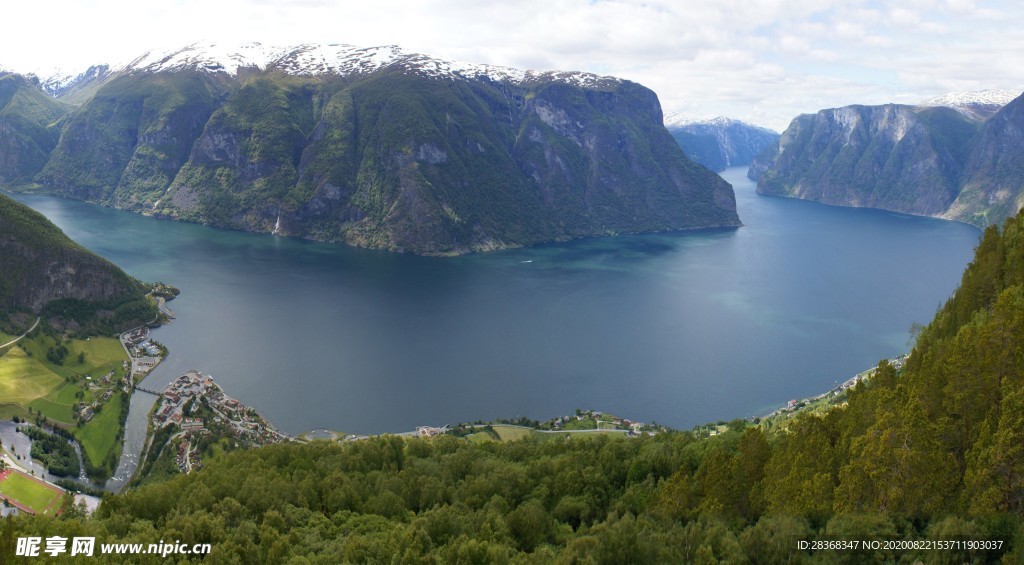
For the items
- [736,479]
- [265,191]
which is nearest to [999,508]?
[736,479]

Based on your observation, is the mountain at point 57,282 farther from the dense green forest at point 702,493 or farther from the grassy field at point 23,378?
the dense green forest at point 702,493

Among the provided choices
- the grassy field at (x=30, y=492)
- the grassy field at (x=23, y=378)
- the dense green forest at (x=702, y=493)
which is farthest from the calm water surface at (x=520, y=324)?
the dense green forest at (x=702, y=493)

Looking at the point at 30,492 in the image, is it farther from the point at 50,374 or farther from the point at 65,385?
the point at 50,374

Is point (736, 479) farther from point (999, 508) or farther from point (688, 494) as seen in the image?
point (999, 508)

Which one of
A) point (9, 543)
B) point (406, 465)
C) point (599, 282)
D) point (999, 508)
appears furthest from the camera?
point (599, 282)

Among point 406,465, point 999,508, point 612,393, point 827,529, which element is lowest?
point 612,393

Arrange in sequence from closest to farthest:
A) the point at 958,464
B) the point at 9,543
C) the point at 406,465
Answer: the point at 958,464 < the point at 9,543 < the point at 406,465
